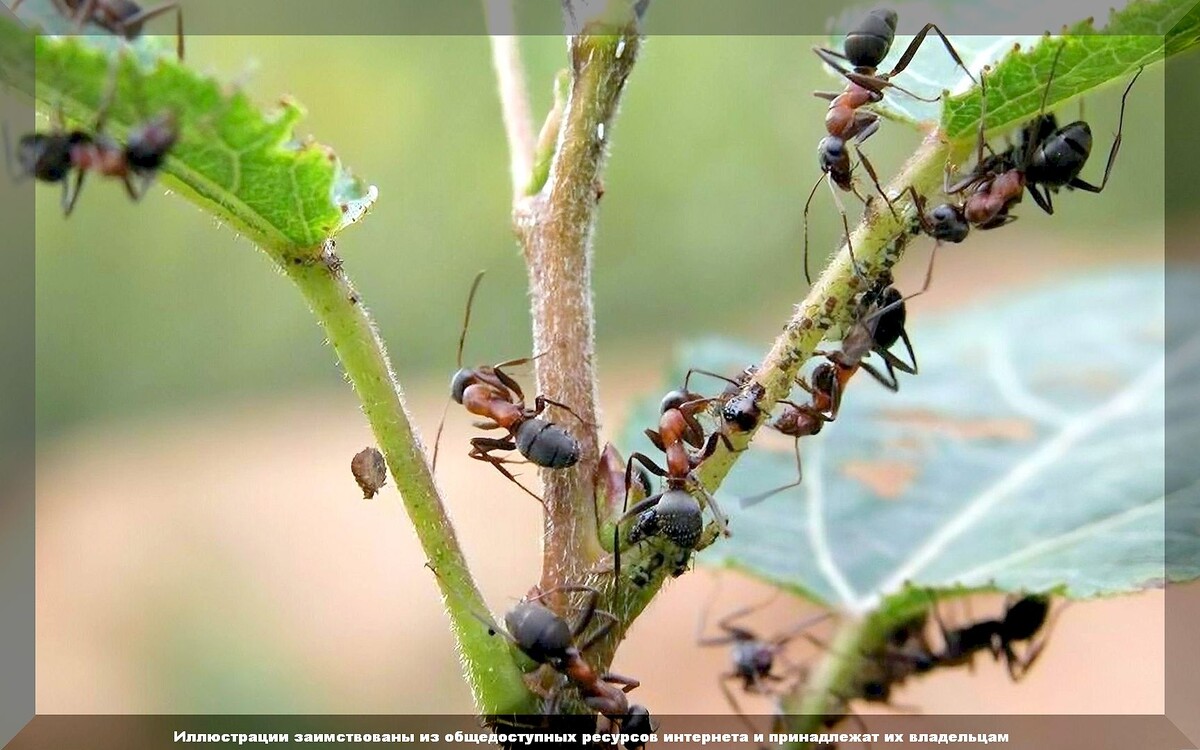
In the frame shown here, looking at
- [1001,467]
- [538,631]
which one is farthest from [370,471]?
[1001,467]

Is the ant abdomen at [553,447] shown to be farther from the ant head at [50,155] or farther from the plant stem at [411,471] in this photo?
the ant head at [50,155]

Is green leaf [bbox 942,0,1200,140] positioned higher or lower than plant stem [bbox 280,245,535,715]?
higher

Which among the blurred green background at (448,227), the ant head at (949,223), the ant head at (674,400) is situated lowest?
the ant head at (674,400)

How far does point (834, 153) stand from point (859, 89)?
12 centimetres

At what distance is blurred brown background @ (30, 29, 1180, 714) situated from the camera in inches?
262

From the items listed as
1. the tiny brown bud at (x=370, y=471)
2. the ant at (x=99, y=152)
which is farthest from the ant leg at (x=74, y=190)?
the tiny brown bud at (x=370, y=471)

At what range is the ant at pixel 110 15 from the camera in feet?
3.90

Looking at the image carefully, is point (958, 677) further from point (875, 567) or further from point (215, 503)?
point (215, 503)

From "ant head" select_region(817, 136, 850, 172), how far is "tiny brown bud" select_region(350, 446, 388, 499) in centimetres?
90

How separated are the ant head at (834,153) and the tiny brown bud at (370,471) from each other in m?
0.90

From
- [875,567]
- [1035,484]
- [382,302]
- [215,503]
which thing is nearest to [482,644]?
[875,567]

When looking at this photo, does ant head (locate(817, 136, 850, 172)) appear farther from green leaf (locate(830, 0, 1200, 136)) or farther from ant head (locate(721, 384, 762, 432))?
ant head (locate(721, 384, 762, 432))

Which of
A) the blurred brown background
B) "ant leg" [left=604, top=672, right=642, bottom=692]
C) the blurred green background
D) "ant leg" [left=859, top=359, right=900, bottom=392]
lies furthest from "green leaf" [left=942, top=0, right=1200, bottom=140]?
the blurred green background

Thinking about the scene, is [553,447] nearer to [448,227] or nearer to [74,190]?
[74,190]
